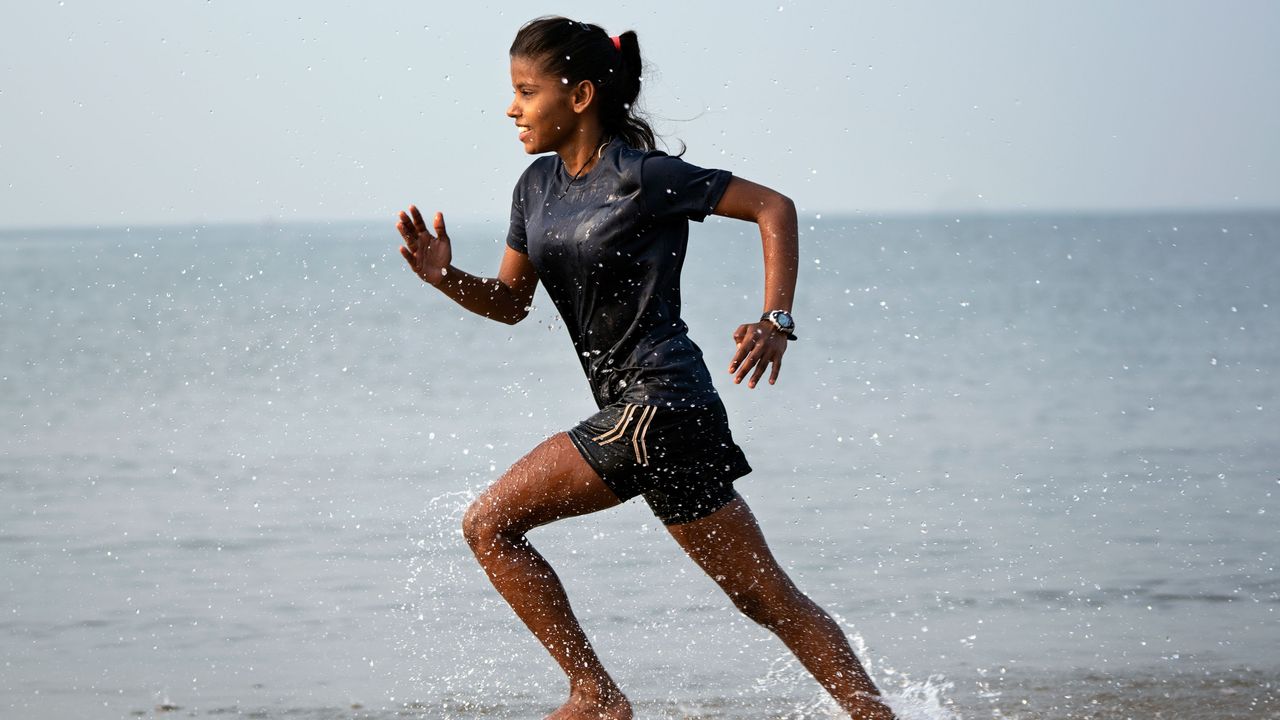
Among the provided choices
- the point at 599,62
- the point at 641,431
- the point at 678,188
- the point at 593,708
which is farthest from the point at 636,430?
the point at 599,62

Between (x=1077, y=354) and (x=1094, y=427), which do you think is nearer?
(x=1094, y=427)

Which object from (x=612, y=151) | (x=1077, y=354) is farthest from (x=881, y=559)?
(x=1077, y=354)


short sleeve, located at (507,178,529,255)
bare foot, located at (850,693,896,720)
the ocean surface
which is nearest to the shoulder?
short sleeve, located at (507,178,529,255)

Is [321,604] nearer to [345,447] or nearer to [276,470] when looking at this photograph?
[276,470]

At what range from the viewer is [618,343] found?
13.2ft

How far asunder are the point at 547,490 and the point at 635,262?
1.98 feet

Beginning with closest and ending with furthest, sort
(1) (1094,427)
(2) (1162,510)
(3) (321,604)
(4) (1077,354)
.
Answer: (3) (321,604)
(2) (1162,510)
(1) (1094,427)
(4) (1077,354)

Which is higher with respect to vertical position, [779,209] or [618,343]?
[779,209]

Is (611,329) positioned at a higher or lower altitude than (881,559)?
higher

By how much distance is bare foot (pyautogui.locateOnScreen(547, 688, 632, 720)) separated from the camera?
407 cm

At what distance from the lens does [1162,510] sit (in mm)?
8320

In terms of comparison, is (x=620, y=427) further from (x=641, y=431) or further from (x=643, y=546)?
(x=643, y=546)

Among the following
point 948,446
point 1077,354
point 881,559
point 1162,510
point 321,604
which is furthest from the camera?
point 1077,354

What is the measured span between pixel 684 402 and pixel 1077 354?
17.8 meters
